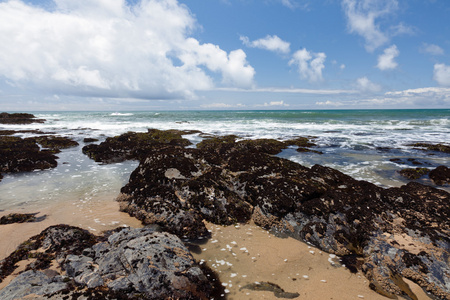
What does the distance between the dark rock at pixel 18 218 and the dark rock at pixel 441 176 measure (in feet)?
66.9

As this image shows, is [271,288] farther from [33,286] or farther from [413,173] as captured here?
[413,173]

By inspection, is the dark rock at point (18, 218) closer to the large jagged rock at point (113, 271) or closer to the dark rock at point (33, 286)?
the large jagged rock at point (113, 271)

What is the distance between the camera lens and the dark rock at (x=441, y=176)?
43.6 feet

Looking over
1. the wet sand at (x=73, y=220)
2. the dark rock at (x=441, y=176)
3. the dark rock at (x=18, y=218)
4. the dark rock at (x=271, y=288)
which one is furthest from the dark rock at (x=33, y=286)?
the dark rock at (x=441, y=176)

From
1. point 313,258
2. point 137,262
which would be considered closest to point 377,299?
point 313,258

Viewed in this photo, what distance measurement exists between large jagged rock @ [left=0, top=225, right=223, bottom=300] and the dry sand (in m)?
0.61

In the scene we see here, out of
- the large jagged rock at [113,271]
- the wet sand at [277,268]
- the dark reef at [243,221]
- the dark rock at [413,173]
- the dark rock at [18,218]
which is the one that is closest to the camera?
the large jagged rock at [113,271]

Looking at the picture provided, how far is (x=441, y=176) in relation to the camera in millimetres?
13641

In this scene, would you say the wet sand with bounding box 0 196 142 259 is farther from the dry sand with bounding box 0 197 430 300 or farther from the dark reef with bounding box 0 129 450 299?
the dark reef with bounding box 0 129 450 299

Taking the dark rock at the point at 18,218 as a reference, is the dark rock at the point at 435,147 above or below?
above

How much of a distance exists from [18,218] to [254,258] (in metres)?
8.66

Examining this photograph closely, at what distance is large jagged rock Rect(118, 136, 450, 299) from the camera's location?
19.1ft

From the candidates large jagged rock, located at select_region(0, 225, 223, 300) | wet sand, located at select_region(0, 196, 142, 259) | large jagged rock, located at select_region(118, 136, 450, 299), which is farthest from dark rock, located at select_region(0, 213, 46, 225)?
large jagged rock, located at select_region(118, 136, 450, 299)

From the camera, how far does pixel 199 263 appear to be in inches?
244
